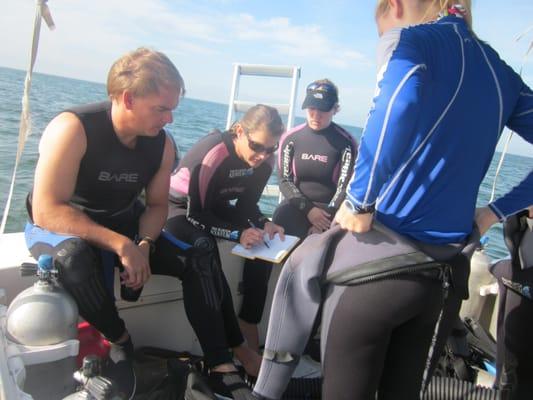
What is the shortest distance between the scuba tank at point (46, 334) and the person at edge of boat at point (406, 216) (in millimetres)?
715

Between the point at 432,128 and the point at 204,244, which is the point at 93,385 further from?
the point at 432,128

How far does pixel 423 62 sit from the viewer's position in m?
1.08

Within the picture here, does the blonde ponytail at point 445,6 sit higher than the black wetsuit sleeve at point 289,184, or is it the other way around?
the blonde ponytail at point 445,6

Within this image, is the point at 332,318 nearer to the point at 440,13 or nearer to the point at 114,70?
the point at 440,13

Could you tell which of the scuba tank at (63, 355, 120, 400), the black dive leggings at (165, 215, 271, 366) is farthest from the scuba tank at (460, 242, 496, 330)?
the scuba tank at (63, 355, 120, 400)

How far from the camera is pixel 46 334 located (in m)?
1.48

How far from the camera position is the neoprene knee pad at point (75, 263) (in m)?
1.63

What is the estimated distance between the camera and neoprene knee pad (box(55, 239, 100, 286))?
5.35 ft

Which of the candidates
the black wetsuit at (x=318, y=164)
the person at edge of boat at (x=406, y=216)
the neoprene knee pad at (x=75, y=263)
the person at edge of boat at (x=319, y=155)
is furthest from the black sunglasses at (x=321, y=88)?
the neoprene knee pad at (x=75, y=263)

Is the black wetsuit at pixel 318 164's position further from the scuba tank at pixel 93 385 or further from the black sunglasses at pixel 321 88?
the scuba tank at pixel 93 385

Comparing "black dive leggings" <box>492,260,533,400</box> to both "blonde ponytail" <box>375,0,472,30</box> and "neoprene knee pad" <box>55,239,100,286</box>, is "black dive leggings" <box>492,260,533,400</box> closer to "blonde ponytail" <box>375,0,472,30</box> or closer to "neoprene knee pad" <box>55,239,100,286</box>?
"blonde ponytail" <box>375,0,472,30</box>

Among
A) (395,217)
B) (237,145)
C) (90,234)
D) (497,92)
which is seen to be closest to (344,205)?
(395,217)

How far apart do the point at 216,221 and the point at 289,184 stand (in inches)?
50.6

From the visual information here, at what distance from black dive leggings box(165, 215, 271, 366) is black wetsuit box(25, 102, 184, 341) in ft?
0.36
